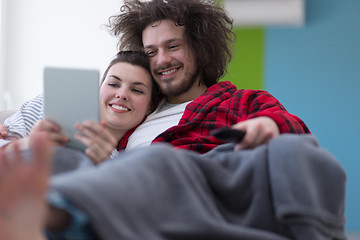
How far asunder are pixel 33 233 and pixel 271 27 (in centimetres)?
306

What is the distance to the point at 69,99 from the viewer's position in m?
1.15

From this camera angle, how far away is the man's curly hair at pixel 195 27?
6.01 feet

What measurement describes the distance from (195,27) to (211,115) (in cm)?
47

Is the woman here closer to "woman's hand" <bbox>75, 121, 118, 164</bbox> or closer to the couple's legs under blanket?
"woman's hand" <bbox>75, 121, 118, 164</bbox>

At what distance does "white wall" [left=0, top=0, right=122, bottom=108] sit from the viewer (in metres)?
3.39

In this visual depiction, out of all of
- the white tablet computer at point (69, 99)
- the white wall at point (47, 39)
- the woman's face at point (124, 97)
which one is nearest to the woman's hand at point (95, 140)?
the white tablet computer at point (69, 99)

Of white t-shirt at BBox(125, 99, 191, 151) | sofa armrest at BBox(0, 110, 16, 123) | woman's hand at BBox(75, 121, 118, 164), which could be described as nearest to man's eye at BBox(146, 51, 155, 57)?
white t-shirt at BBox(125, 99, 191, 151)

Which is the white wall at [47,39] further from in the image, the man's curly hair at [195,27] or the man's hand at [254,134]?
the man's hand at [254,134]

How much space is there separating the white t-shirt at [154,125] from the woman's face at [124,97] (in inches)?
1.7

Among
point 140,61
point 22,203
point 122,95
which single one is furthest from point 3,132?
point 22,203

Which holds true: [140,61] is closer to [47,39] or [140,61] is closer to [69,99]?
[69,99]

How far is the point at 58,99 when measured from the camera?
1.15 meters

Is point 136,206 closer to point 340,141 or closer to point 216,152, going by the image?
point 216,152

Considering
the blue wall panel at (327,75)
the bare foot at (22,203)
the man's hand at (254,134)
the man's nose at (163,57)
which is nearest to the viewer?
the bare foot at (22,203)
